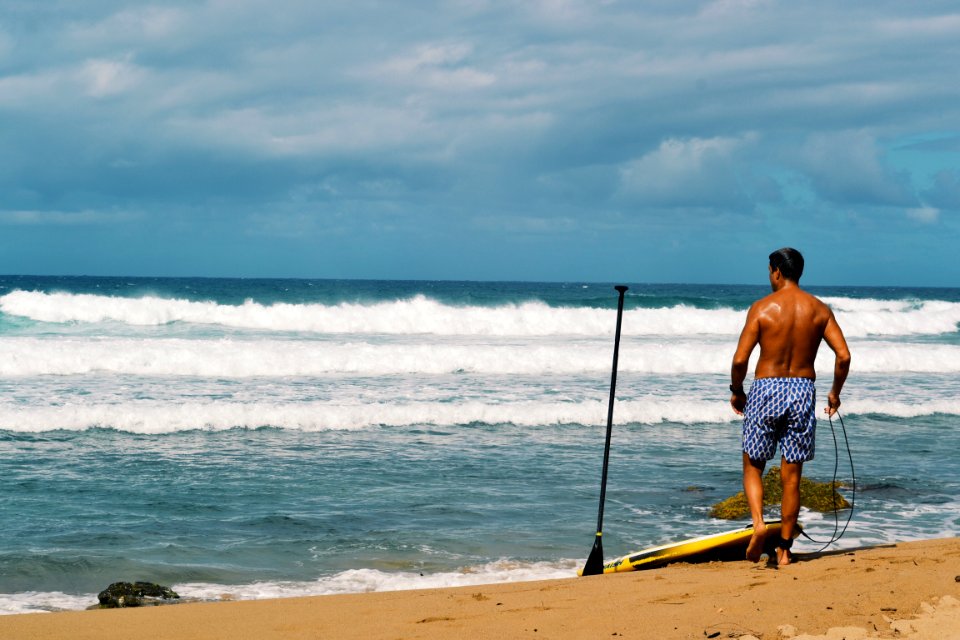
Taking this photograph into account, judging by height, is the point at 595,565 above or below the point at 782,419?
below

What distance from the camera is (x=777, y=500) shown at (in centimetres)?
796

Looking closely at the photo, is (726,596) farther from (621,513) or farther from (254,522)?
(254,522)

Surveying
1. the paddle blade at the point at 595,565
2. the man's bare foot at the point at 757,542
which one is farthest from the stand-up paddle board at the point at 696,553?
the man's bare foot at the point at 757,542

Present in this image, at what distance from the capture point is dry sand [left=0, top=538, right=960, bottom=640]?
12.8 feet

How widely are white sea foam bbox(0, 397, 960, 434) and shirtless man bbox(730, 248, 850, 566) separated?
291 inches

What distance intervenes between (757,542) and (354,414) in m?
7.83

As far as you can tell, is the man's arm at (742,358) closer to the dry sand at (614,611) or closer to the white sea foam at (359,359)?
the dry sand at (614,611)

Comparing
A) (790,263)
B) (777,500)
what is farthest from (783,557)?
(777,500)

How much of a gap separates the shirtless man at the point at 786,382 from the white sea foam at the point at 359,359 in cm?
1334

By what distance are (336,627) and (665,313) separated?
31.6 metres

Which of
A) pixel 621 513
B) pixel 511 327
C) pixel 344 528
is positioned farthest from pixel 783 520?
pixel 511 327

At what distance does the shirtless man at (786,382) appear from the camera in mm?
5008

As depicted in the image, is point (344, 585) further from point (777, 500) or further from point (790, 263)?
point (777, 500)

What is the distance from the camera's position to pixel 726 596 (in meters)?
4.37
